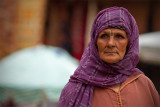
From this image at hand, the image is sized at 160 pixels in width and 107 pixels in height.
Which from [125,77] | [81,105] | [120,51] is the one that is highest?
[120,51]

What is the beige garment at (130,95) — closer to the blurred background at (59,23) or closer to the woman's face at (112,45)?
the woman's face at (112,45)

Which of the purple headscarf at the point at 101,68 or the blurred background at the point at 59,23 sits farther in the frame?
the blurred background at the point at 59,23

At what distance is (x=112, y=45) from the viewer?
316cm

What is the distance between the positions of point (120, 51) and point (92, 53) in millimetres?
244

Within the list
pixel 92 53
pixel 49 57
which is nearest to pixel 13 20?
pixel 49 57

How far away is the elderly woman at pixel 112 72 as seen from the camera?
10.5 ft

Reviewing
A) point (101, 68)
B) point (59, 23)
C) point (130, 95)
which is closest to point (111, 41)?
point (101, 68)

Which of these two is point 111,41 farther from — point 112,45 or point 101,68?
point 101,68

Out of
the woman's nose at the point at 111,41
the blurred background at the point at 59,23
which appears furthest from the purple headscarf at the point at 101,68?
the blurred background at the point at 59,23

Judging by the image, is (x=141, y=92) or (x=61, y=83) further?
(x=61, y=83)

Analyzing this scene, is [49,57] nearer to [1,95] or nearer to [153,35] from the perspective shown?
[1,95]

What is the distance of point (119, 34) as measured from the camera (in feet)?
10.5

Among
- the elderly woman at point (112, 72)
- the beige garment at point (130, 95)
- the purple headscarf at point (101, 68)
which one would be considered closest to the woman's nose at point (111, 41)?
the elderly woman at point (112, 72)

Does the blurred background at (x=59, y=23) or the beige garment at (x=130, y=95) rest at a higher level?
the blurred background at (x=59, y=23)
